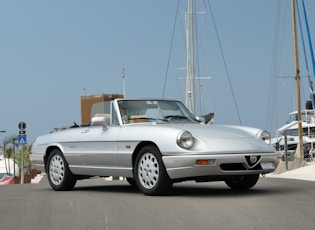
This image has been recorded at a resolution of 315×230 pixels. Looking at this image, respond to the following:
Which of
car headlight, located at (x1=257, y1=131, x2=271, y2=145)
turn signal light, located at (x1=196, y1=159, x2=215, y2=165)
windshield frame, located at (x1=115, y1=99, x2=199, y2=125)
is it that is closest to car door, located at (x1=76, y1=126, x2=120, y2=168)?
windshield frame, located at (x1=115, y1=99, x2=199, y2=125)

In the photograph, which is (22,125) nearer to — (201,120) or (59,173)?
(59,173)

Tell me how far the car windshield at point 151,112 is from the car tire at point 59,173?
59.7 inches

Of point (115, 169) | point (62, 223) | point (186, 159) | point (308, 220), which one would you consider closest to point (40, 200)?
point (115, 169)

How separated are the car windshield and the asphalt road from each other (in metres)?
1.18

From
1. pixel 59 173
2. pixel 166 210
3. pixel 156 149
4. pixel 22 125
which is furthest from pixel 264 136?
pixel 22 125

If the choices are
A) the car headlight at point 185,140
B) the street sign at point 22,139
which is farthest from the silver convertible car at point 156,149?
the street sign at point 22,139

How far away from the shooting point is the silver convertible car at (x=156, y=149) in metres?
9.01

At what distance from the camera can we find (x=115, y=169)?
10.1 metres

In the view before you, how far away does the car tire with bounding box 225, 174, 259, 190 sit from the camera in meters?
10.2

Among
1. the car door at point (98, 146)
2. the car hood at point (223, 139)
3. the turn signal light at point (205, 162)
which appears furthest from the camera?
the car door at point (98, 146)

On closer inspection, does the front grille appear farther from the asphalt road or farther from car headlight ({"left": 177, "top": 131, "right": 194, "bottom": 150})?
car headlight ({"left": 177, "top": 131, "right": 194, "bottom": 150})

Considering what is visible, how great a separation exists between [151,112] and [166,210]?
3159mm

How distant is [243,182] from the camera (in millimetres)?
10320

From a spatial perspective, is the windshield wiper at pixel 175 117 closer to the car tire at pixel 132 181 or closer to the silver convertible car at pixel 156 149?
the silver convertible car at pixel 156 149
